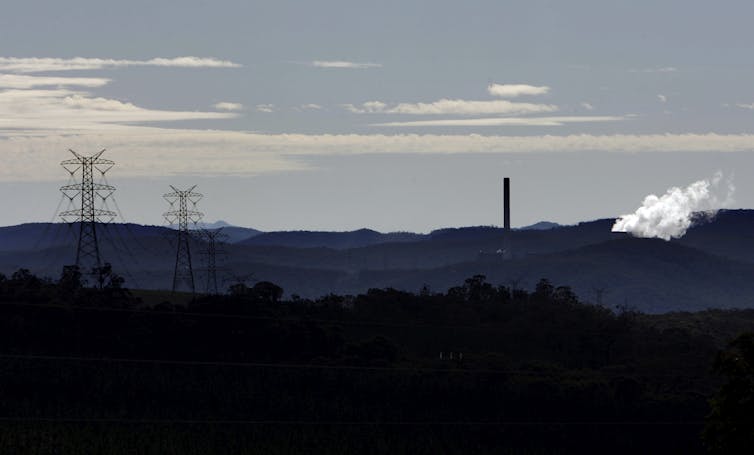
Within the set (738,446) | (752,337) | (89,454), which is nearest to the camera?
(738,446)

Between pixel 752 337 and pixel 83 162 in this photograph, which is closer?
pixel 752 337

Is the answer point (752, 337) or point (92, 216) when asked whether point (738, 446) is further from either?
point (92, 216)

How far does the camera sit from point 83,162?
19638 cm

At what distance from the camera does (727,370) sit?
3031 inches

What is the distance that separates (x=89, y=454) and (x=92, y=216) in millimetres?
32639

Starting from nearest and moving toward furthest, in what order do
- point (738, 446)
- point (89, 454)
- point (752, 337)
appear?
point (738, 446)
point (752, 337)
point (89, 454)

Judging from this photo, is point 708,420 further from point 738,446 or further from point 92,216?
point 92,216

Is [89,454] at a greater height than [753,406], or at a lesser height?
lesser

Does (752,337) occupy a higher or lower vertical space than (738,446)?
higher

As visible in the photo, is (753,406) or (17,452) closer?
(753,406)

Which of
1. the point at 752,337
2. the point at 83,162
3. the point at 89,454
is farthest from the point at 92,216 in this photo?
the point at 752,337

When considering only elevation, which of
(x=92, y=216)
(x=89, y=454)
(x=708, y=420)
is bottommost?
(x=89, y=454)

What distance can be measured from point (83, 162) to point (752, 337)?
132 meters

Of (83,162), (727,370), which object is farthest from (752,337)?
(83,162)
